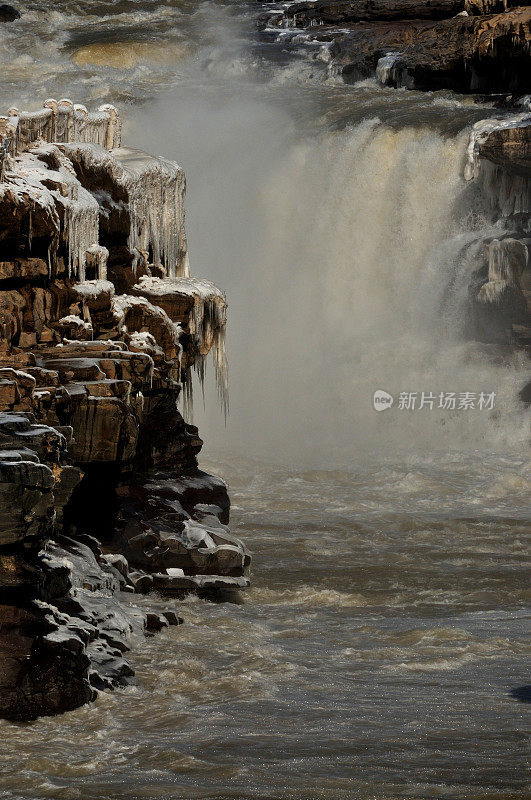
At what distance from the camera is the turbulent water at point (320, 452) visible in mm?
10094

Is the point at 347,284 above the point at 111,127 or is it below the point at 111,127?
below

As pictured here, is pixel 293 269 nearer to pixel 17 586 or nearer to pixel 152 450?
pixel 152 450

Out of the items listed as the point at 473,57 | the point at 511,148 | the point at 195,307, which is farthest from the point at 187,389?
the point at 473,57

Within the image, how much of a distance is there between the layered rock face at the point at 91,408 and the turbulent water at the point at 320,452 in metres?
0.62

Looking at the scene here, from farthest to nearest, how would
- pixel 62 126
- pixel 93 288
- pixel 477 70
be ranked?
1. pixel 477 70
2. pixel 62 126
3. pixel 93 288

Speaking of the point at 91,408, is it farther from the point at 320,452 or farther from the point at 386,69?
the point at 386,69

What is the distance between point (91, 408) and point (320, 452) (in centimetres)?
1213

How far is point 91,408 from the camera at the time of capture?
524 inches

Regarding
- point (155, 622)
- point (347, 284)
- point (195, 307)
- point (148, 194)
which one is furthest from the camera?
point (347, 284)

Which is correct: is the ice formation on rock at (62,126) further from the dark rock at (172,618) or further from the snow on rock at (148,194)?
the dark rock at (172,618)

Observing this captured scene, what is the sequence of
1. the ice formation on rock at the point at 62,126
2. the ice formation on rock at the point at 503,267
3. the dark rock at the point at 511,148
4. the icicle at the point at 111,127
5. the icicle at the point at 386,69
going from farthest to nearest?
the icicle at the point at 386,69 → the dark rock at the point at 511,148 → the ice formation on rock at the point at 503,267 → the icicle at the point at 111,127 → the ice formation on rock at the point at 62,126

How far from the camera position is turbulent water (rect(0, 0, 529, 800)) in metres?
10.1

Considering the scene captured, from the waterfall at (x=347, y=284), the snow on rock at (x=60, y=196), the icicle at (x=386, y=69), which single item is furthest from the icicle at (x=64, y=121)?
the icicle at (x=386, y=69)

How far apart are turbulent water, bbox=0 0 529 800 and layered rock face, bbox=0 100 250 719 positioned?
24.3 inches
